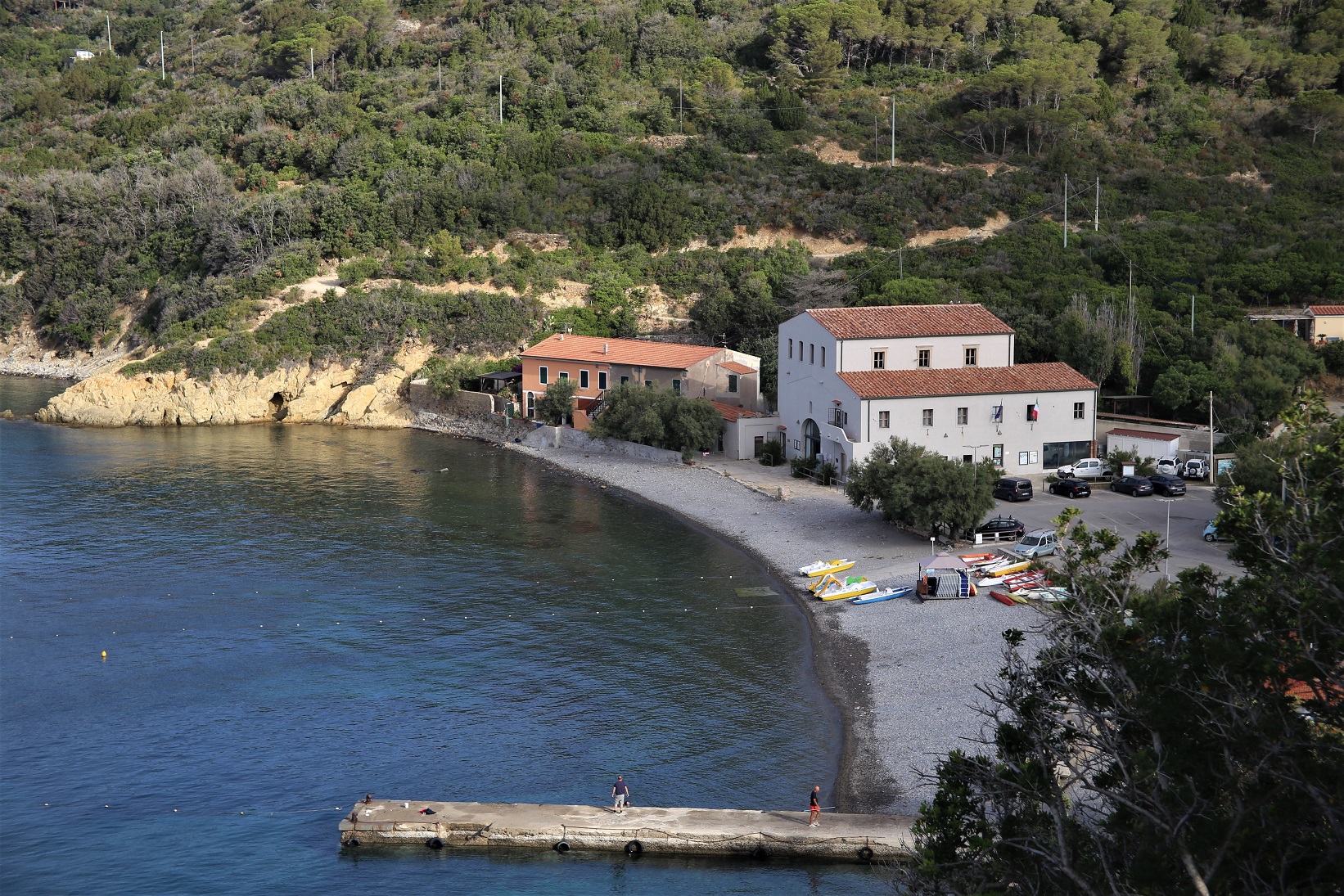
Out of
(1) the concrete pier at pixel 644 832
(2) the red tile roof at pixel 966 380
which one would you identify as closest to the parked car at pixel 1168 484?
(2) the red tile roof at pixel 966 380

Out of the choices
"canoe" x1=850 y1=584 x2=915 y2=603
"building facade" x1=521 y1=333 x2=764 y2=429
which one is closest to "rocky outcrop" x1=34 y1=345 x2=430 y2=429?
"building facade" x1=521 y1=333 x2=764 y2=429

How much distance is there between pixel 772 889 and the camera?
22.5 meters

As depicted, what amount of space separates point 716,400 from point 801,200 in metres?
31.2

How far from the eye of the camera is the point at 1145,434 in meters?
51.1

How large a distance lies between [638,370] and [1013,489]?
72.7 ft

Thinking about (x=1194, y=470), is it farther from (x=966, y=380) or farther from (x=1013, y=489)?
(x=966, y=380)

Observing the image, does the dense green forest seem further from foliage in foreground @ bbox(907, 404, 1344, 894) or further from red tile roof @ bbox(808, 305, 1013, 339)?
foliage in foreground @ bbox(907, 404, 1344, 894)

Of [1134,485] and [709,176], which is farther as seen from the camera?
[709,176]

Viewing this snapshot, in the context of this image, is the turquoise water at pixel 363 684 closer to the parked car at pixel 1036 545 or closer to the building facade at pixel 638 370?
the parked car at pixel 1036 545

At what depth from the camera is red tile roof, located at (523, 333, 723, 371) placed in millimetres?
61156

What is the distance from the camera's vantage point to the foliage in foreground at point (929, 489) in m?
40.6

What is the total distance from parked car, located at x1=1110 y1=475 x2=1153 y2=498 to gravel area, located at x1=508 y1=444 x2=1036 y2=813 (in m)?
10.00

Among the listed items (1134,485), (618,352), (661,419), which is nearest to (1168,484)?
(1134,485)

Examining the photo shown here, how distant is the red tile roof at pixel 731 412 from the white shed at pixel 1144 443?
50.0ft
